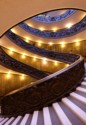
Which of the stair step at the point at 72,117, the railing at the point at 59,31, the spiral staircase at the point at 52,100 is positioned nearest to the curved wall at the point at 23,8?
the spiral staircase at the point at 52,100

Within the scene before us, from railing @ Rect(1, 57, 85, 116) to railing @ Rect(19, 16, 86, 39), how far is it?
9.74 meters

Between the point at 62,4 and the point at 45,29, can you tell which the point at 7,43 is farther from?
the point at 62,4

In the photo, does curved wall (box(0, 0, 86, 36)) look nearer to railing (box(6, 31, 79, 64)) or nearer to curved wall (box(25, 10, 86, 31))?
railing (box(6, 31, 79, 64))

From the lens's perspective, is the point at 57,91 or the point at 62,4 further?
the point at 57,91

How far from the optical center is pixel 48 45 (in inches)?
799

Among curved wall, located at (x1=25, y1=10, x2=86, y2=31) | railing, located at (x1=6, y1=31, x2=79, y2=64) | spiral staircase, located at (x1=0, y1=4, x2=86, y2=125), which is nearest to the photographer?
spiral staircase, located at (x1=0, y1=4, x2=86, y2=125)

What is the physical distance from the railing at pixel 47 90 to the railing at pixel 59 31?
384 inches

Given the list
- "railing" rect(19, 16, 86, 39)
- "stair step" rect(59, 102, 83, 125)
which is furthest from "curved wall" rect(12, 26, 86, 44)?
"stair step" rect(59, 102, 83, 125)

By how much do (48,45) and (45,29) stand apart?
1.70 m

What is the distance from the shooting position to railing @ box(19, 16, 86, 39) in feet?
56.9

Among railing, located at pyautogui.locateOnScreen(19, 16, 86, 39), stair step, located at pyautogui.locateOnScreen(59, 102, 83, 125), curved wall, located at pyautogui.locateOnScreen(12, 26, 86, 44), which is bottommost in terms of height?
stair step, located at pyautogui.locateOnScreen(59, 102, 83, 125)

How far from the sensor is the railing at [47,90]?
7.31 meters

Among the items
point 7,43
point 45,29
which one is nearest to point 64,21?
point 45,29

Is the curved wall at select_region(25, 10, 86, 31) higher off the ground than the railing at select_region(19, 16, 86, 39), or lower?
higher
